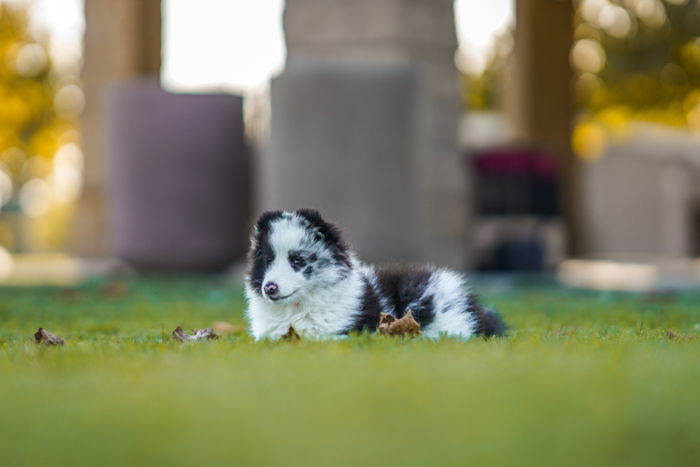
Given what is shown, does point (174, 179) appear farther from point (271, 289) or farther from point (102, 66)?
point (271, 289)

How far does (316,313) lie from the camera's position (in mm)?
4473

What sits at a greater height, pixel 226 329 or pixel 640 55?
pixel 640 55

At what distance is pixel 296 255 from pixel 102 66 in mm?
16343

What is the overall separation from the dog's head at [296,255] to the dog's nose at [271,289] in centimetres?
3

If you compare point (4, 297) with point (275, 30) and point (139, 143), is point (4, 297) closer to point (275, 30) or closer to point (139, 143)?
point (139, 143)

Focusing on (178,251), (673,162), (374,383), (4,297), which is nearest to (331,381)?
(374,383)

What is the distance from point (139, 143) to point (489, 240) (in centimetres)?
525

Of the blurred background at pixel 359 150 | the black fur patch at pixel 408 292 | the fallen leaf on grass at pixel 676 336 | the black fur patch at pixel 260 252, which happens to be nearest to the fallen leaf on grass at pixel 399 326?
the black fur patch at pixel 408 292

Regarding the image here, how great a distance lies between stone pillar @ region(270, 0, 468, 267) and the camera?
11.2 meters

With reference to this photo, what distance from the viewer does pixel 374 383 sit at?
2.93 m

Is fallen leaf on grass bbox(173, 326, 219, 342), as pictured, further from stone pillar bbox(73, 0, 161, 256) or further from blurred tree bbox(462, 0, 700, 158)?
blurred tree bbox(462, 0, 700, 158)

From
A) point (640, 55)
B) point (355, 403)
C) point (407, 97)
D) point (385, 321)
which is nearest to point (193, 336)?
point (385, 321)

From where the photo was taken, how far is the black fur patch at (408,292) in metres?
4.62

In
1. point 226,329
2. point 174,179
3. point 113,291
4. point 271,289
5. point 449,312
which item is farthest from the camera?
point 174,179
